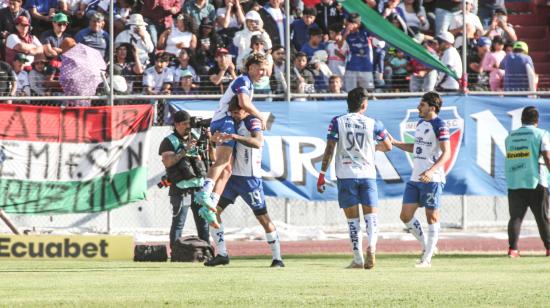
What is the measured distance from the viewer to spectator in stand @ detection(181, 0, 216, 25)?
2272cm

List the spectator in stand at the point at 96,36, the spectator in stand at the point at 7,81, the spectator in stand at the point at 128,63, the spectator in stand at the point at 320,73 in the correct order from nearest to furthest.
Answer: the spectator in stand at the point at 7,81 < the spectator in stand at the point at 128,63 < the spectator in stand at the point at 96,36 < the spectator in stand at the point at 320,73

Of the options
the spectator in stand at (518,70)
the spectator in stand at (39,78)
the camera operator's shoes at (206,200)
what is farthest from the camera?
the spectator in stand at (518,70)

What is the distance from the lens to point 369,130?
14.7 meters

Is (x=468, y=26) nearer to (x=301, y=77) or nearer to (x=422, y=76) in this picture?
(x=422, y=76)

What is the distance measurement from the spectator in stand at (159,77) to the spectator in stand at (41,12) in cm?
216

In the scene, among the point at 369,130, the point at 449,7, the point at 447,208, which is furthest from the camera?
the point at 449,7

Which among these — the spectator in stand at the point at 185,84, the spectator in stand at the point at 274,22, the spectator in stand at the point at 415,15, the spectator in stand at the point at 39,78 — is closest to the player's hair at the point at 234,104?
the spectator in stand at the point at 185,84

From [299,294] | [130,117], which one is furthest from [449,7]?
[299,294]

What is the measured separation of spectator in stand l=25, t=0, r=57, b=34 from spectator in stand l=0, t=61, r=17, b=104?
1.79 metres

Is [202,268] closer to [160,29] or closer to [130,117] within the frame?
[130,117]

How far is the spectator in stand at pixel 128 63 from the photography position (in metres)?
21.1

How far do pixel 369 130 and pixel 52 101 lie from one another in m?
7.83

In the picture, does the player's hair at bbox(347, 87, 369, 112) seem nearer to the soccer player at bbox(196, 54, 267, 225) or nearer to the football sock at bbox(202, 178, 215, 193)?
the soccer player at bbox(196, 54, 267, 225)

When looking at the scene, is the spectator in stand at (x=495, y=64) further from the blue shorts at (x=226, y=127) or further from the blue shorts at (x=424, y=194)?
the blue shorts at (x=226, y=127)
